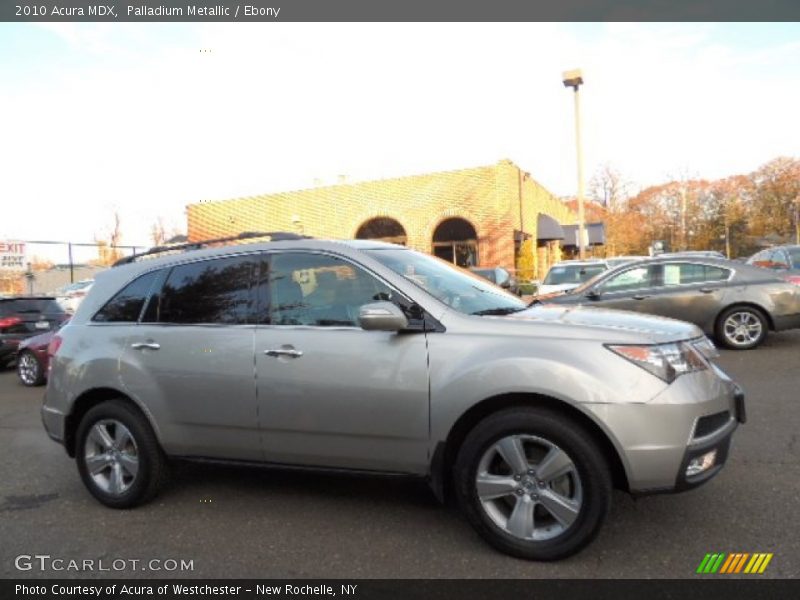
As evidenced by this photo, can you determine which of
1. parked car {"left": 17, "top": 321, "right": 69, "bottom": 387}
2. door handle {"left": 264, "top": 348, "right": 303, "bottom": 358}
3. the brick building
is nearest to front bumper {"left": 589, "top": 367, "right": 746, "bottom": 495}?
door handle {"left": 264, "top": 348, "right": 303, "bottom": 358}

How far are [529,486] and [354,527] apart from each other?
3.83 ft

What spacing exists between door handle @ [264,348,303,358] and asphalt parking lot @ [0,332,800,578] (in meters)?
1.05

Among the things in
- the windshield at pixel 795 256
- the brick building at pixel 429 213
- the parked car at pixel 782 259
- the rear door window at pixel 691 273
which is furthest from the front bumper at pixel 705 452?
the brick building at pixel 429 213

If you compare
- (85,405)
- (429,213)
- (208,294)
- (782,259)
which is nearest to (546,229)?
(429,213)

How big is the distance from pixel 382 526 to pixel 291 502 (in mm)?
771

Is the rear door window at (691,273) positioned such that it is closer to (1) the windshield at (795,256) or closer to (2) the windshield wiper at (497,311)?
(1) the windshield at (795,256)

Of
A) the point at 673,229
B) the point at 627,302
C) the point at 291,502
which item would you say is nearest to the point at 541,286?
the point at 627,302

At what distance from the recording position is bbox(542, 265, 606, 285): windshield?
14719 millimetres

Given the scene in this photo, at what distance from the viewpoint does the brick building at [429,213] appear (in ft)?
84.7

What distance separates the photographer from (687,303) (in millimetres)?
9898

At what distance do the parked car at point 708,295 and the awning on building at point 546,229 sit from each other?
73.1ft

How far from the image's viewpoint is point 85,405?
4.46 metres
